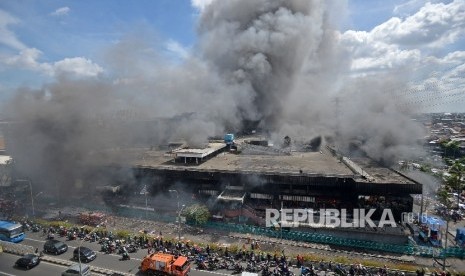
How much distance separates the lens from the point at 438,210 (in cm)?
4081

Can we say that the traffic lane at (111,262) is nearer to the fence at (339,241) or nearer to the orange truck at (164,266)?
the orange truck at (164,266)

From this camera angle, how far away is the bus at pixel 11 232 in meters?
29.2

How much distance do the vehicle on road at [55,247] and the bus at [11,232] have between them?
448cm

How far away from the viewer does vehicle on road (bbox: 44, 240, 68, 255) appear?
26.8 meters

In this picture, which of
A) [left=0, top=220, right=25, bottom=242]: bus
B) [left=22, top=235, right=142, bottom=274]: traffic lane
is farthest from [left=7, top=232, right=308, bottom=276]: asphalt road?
[left=0, top=220, right=25, bottom=242]: bus

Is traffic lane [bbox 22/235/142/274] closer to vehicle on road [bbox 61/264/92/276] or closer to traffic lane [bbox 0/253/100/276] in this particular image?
traffic lane [bbox 0/253/100/276]

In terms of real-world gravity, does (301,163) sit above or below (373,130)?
below

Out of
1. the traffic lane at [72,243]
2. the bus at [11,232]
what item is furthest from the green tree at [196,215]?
the bus at [11,232]

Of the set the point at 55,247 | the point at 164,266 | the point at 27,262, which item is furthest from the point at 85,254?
the point at 164,266

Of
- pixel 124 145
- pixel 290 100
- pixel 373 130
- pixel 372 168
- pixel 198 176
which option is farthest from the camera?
pixel 290 100

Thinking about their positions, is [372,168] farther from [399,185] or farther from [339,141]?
[339,141]

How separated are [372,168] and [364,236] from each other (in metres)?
14.9

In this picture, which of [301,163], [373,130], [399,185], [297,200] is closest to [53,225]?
[297,200]

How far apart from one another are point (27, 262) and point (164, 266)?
1110 cm
